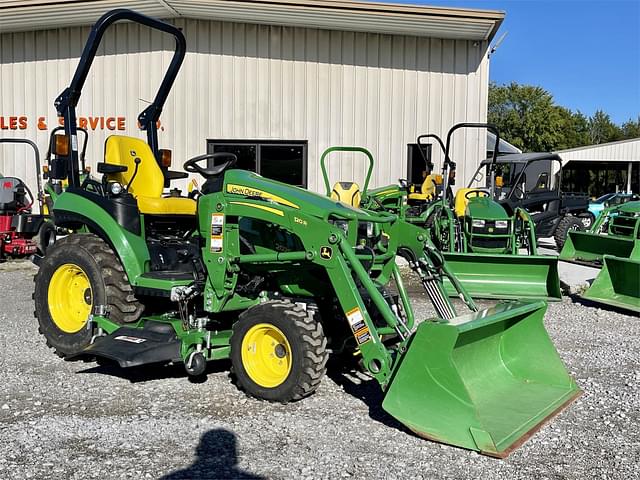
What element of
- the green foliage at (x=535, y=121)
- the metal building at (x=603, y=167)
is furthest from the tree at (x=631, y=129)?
the metal building at (x=603, y=167)

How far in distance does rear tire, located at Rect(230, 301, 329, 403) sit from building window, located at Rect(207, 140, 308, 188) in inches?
371

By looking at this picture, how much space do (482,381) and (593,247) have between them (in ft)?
19.7

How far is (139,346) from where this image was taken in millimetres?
4625

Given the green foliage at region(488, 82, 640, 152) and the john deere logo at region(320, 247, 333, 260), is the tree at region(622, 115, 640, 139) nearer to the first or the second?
the green foliage at region(488, 82, 640, 152)

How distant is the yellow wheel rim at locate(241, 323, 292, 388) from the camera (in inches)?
170

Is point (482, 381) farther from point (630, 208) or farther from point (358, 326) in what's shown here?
point (630, 208)

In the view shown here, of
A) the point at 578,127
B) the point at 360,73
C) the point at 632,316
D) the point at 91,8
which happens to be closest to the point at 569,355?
the point at 632,316

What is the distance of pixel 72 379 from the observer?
193 inches

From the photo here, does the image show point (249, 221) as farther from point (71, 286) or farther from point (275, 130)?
point (275, 130)

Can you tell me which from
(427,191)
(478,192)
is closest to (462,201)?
(478,192)

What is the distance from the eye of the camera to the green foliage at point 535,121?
173 ft

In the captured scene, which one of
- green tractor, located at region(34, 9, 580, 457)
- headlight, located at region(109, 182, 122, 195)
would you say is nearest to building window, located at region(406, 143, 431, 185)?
green tractor, located at region(34, 9, 580, 457)

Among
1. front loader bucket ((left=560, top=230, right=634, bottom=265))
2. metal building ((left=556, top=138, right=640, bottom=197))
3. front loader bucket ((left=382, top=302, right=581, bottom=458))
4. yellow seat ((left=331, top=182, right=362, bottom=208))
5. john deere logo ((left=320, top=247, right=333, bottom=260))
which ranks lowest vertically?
front loader bucket ((left=382, top=302, right=581, bottom=458))

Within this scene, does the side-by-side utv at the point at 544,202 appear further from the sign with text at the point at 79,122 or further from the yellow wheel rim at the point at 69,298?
the yellow wheel rim at the point at 69,298
